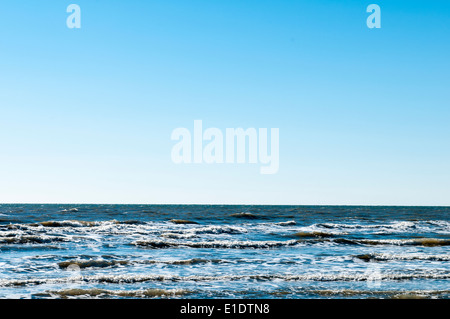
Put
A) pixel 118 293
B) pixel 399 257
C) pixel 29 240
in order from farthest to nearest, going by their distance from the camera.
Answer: pixel 29 240
pixel 399 257
pixel 118 293

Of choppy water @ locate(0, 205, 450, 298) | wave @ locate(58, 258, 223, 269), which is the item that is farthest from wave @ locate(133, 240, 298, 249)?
wave @ locate(58, 258, 223, 269)

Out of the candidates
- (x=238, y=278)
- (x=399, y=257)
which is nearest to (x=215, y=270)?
(x=238, y=278)

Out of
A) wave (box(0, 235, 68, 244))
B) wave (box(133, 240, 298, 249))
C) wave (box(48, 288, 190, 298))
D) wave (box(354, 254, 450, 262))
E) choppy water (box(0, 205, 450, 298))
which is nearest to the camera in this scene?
wave (box(48, 288, 190, 298))

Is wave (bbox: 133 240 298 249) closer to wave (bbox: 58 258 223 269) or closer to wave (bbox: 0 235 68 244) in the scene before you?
wave (bbox: 58 258 223 269)

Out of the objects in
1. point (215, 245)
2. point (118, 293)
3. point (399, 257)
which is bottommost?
point (215, 245)

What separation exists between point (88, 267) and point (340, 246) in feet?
46.9

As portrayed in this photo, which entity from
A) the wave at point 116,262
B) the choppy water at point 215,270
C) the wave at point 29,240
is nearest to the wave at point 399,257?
the choppy water at point 215,270

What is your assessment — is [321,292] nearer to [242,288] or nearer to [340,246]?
[242,288]

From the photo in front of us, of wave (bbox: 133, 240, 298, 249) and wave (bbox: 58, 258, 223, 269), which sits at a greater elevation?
wave (bbox: 58, 258, 223, 269)

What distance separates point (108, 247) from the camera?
22.8 m

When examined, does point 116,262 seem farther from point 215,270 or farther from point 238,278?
point 238,278

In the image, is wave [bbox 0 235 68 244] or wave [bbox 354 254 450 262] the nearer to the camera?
wave [bbox 354 254 450 262]
